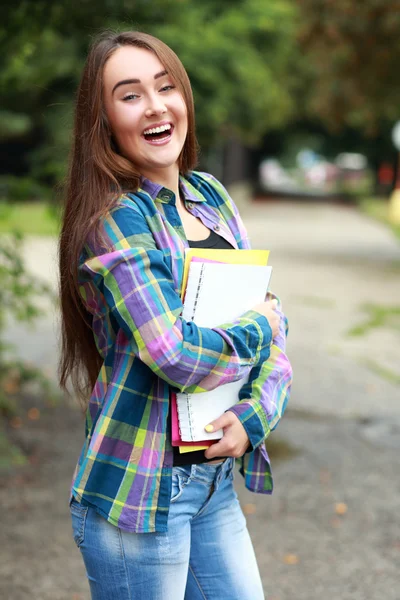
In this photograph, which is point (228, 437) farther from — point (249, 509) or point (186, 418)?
point (249, 509)

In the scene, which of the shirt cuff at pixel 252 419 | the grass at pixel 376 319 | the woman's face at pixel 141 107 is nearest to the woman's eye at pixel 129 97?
the woman's face at pixel 141 107

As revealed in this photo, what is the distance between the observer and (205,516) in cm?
193

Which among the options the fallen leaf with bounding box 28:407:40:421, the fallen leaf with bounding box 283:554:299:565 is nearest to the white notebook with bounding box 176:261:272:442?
the fallen leaf with bounding box 283:554:299:565

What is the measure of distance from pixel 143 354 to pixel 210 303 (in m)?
0.21

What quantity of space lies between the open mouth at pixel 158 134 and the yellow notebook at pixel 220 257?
262 mm

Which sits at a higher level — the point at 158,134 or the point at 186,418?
the point at 158,134

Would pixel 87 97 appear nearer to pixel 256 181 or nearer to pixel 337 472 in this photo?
pixel 337 472

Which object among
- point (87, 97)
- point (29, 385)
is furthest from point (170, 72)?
point (29, 385)

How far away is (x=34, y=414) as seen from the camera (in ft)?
18.3

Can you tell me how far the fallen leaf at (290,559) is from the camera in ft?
12.2

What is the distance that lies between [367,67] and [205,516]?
12879 millimetres

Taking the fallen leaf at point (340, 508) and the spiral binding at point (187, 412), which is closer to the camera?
the spiral binding at point (187, 412)

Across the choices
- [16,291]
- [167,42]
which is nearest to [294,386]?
[16,291]

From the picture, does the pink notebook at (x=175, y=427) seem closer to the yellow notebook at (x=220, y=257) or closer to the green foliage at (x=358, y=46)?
the yellow notebook at (x=220, y=257)
